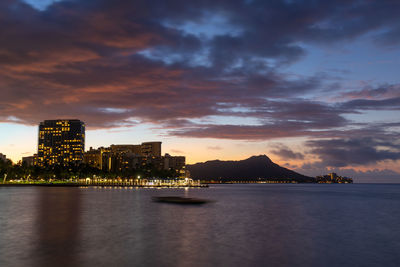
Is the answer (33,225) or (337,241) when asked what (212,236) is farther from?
(33,225)

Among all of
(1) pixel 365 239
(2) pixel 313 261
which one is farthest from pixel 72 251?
(1) pixel 365 239

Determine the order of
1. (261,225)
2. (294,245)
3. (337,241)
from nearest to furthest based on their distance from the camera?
(294,245) < (337,241) < (261,225)

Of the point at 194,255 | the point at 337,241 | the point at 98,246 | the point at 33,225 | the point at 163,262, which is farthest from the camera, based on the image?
the point at 33,225

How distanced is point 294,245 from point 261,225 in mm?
18556

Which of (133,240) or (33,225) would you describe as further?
(33,225)

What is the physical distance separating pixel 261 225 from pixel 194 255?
88.5 ft

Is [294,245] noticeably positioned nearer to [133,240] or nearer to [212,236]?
[212,236]

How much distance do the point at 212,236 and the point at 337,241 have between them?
1456 cm

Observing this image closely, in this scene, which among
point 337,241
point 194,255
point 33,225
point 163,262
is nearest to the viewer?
point 163,262

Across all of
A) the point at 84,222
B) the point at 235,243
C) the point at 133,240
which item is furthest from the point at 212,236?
the point at 84,222

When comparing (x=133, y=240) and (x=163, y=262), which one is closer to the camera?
(x=163, y=262)

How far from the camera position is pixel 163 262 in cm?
3159

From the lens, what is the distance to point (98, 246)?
37.9m

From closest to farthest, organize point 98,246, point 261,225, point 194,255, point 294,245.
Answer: point 194,255
point 98,246
point 294,245
point 261,225
